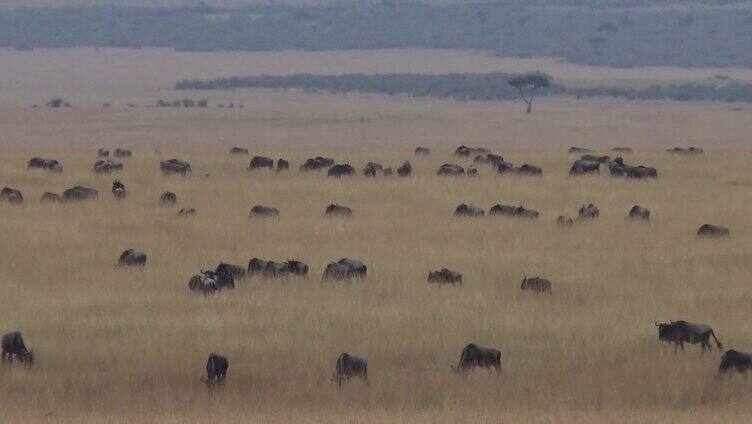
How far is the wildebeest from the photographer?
18891 mm

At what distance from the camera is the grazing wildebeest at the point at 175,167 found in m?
32.3

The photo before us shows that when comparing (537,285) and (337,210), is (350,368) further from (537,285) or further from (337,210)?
(337,210)

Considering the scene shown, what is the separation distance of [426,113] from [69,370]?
2677 inches

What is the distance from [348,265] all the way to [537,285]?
226cm

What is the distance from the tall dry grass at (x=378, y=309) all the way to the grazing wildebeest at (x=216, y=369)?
11cm

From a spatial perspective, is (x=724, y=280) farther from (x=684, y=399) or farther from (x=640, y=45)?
(x=640, y=45)

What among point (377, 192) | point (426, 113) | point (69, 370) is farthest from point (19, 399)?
point (426, 113)

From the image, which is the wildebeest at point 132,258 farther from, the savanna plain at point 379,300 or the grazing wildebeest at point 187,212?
the grazing wildebeest at point 187,212

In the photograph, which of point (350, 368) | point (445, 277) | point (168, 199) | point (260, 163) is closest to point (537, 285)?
point (445, 277)

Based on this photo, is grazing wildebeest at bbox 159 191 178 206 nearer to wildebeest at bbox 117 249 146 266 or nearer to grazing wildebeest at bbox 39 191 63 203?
grazing wildebeest at bbox 39 191 63 203

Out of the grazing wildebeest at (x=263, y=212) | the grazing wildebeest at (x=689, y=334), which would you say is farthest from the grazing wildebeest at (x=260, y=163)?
the grazing wildebeest at (x=689, y=334)

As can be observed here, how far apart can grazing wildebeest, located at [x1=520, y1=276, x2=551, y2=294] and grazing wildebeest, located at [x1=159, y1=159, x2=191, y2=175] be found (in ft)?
52.1

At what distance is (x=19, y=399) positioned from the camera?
1218 cm

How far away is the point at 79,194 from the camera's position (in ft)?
87.1
